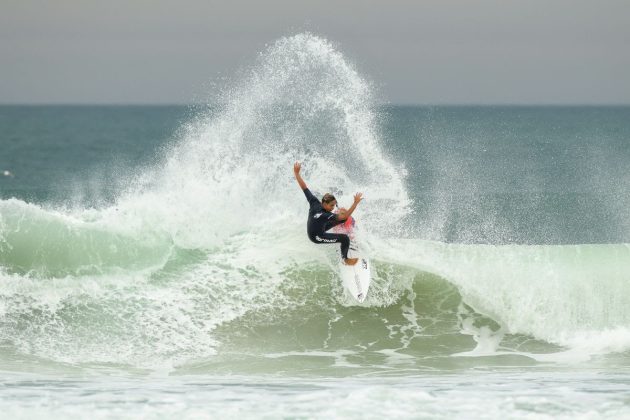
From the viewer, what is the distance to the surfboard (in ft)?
42.1

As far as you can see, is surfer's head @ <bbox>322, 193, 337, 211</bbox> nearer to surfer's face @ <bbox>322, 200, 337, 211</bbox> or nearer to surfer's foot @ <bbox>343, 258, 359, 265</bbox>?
surfer's face @ <bbox>322, 200, 337, 211</bbox>

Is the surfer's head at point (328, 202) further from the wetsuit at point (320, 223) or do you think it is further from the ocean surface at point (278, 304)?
the ocean surface at point (278, 304)

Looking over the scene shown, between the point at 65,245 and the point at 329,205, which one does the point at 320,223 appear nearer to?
the point at 329,205

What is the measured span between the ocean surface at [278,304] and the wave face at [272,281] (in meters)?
0.03

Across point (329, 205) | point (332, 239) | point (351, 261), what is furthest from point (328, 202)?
point (351, 261)

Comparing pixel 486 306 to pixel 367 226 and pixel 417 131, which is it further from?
pixel 417 131

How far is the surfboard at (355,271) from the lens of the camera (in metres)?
12.8

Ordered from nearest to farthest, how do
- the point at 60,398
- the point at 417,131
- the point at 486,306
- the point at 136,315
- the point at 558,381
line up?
the point at 60,398 → the point at 558,381 → the point at 136,315 → the point at 486,306 → the point at 417,131

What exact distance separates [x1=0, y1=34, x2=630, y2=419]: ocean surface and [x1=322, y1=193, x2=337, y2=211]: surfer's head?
1.94 metres

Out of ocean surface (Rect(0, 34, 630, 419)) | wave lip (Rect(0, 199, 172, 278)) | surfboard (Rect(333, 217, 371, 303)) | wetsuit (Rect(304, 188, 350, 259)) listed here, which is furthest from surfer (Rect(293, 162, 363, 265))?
wave lip (Rect(0, 199, 172, 278))

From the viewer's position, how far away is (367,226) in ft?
48.4

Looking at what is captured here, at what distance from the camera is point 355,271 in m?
13.0

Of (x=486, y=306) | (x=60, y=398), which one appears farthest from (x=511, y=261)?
(x=60, y=398)

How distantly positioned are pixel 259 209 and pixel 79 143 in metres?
56.8
